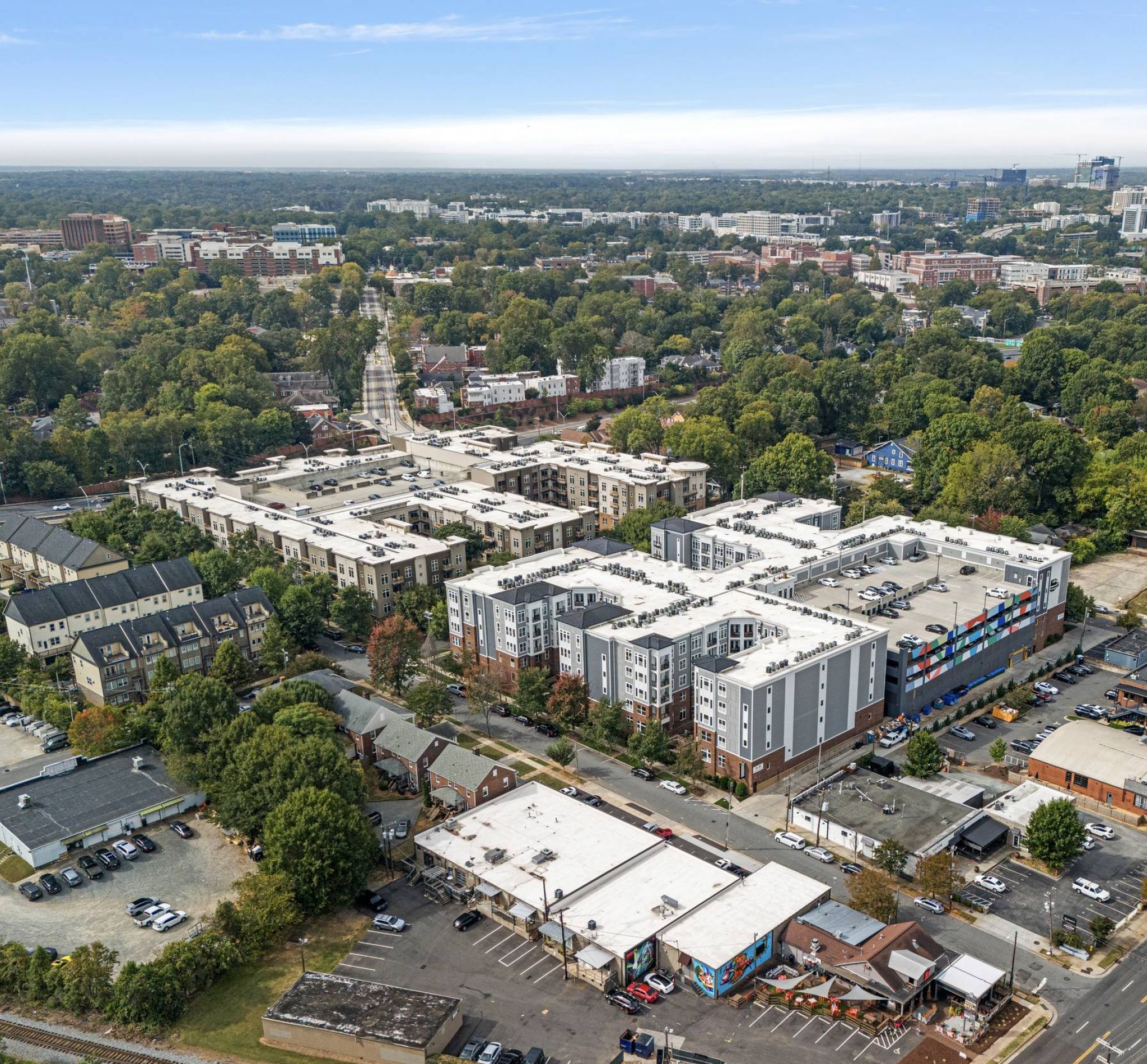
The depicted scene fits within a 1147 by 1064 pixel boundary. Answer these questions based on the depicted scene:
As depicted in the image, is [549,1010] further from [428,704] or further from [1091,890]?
[1091,890]

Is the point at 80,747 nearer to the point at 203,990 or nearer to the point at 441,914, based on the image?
the point at 203,990

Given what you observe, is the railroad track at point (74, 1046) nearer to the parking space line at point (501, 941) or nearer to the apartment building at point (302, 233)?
the parking space line at point (501, 941)

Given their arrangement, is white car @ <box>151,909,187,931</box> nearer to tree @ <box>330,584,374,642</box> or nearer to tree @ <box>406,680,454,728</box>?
tree @ <box>406,680,454,728</box>

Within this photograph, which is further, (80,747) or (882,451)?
(882,451)

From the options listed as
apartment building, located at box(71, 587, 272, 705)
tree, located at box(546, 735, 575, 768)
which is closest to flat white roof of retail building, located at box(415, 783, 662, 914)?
tree, located at box(546, 735, 575, 768)

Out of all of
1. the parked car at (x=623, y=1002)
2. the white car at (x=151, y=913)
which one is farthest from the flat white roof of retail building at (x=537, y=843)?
the white car at (x=151, y=913)

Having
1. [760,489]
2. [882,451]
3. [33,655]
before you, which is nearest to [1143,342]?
[882,451]
